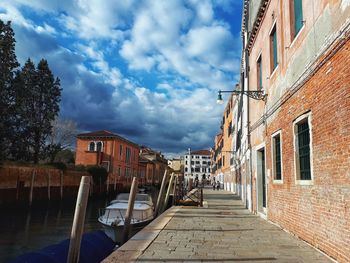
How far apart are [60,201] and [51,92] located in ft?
40.7

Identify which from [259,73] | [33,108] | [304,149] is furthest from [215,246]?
[33,108]

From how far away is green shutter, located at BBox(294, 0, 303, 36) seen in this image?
8.12 meters

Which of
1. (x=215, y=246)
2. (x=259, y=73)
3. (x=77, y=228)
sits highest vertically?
(x=259, y=73)

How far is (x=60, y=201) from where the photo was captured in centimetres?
3112

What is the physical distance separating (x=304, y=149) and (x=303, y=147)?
8 centimetres

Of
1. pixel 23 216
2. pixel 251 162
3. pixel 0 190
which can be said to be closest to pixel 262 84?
pixel 251 162

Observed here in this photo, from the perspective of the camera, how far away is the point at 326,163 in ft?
20.8

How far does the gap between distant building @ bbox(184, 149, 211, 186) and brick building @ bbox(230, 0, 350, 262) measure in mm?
122669

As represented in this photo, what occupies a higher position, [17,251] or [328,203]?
[328,203]

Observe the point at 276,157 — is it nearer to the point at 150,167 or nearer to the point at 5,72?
the point at 5,72

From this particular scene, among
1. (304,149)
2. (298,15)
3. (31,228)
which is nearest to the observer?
(304,149)

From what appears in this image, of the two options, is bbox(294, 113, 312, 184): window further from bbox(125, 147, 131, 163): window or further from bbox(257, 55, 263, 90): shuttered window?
bbox(125, 147, 131, 163): window

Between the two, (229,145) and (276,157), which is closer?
(276,157)

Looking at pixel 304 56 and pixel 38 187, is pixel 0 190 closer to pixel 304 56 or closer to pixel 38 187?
pixel 38 187
